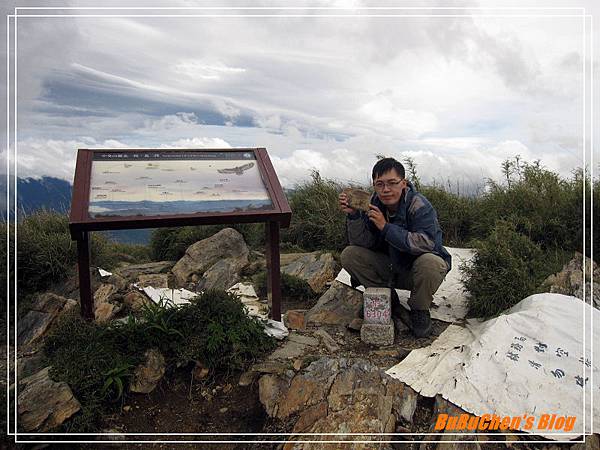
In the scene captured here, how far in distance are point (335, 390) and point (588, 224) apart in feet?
15.1

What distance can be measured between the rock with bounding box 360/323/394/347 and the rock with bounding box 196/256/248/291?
8.66ft

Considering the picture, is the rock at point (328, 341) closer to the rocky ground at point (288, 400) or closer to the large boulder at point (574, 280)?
the rocky ground at point (288, 400)

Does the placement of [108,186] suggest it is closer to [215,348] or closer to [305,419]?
[215,348]

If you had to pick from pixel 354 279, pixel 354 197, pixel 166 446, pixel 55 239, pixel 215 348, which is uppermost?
pixel 354 197

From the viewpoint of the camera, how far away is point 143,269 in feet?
22.9

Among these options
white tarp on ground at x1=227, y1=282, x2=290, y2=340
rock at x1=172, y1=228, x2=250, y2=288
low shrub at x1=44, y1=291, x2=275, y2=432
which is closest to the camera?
low shrub at x1=44, y1=291, x2=275, y2=432

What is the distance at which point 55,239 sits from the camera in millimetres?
5766

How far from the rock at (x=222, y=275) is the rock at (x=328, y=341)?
7.84ft

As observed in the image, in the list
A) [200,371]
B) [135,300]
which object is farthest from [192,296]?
[200,371]

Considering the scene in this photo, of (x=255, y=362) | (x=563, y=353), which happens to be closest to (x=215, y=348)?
(x=255, y=362)

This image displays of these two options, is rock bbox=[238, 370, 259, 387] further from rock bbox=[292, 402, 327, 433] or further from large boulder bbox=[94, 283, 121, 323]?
large boulder bbox=[94, 283, 121, 323]

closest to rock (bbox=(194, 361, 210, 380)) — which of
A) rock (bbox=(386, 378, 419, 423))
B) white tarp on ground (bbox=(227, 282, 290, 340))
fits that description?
white tarp on ground (bbox=(227, 282, 290, 340))

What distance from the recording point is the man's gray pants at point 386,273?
13.5 feet

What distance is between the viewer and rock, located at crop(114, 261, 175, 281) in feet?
21.7
